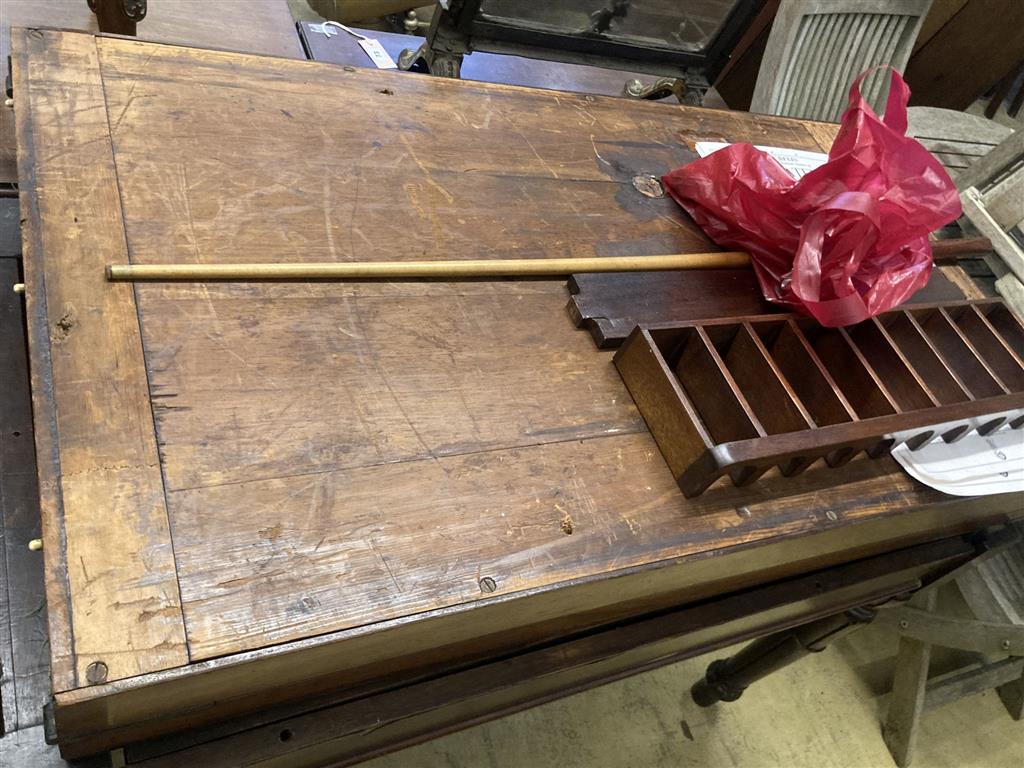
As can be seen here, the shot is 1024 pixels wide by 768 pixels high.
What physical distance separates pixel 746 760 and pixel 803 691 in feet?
1.02

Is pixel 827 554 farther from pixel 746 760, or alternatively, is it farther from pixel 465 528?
pixel 746 760

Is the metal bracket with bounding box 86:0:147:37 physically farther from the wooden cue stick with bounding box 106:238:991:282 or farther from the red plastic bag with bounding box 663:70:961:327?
the red plastic bag with bounding box 663:70:961:327

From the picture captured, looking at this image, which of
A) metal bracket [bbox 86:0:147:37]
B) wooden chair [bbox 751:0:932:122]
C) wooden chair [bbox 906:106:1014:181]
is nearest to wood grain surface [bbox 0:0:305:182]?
metal bracket [bbox 86:0:147:37]

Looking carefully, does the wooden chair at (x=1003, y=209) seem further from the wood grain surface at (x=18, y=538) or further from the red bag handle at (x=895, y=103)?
the wood grain surface at (x=18, y=538)

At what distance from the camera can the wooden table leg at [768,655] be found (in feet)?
5.69

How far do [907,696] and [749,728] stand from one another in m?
0.44

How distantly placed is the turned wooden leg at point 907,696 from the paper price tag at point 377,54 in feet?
6.47

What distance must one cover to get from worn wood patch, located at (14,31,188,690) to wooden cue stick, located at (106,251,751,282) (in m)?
0.06

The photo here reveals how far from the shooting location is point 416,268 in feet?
3.58

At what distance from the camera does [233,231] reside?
1.05 m

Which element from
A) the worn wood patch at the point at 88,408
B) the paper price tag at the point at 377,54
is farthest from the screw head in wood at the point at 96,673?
the paper price tag at the point at 377,54

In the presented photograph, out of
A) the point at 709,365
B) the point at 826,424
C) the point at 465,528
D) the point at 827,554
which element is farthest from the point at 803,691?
the point at 465,528

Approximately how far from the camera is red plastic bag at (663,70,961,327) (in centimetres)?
120

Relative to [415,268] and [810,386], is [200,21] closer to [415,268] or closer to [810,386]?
[415,268]
